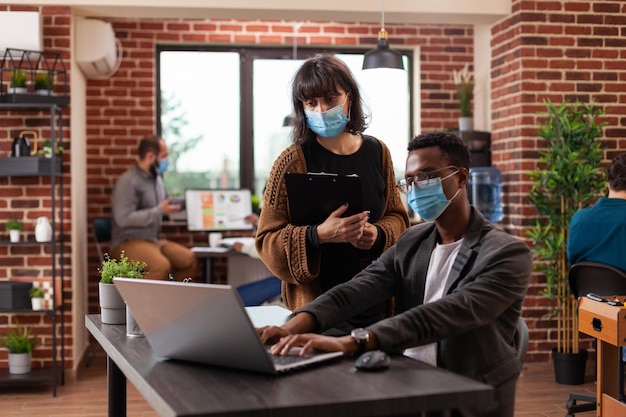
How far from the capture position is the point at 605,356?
4.02m

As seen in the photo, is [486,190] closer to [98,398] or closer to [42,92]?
[98,398]

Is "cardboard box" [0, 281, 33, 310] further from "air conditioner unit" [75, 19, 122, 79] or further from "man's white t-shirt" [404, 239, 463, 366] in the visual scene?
"man's white t-shirt" [404, 239, 463, 366]

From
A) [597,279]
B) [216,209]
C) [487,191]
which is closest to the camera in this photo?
→ [597,279]

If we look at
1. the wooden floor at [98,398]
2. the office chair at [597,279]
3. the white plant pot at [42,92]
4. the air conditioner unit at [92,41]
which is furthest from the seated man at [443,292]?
the air conditioner unit at [92,41]

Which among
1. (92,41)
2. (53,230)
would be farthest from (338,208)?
(92,41)

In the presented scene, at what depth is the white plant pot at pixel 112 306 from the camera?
Result: 254 cm

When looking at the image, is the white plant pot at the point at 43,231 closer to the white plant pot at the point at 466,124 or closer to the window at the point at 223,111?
the window at the point at 223,111

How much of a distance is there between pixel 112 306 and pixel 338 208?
0.76m

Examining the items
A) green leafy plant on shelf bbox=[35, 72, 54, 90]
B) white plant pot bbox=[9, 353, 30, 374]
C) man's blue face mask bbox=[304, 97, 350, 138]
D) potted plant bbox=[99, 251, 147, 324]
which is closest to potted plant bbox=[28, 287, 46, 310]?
white plant pot bbox=[9, 353, 30, 374]

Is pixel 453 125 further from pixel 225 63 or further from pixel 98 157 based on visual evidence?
pixel 98 157

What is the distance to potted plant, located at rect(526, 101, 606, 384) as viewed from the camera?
5535mm

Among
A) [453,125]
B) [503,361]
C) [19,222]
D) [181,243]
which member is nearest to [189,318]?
[503,361]

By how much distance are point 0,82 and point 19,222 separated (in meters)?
0.90

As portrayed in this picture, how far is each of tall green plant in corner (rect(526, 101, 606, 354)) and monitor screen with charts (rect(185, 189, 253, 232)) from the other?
7.76 ft
